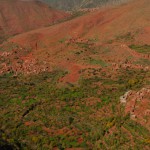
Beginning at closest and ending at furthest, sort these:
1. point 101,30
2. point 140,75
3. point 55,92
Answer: point 55,92 → point 140,75 → point 101,30

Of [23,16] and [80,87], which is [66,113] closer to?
[80,87]

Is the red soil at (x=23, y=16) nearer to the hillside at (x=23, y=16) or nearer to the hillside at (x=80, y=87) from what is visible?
the hillside at (x=23, y=16)

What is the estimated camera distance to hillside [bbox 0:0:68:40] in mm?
70188

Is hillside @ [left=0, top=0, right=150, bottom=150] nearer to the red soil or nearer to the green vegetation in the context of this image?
the green vegetation

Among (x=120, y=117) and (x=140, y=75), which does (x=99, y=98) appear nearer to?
(x=120, y=117)

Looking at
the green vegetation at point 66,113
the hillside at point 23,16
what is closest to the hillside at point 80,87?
the green vegetation at point 66,113

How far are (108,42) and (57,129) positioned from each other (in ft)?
76.5

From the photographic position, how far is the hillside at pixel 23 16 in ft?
230

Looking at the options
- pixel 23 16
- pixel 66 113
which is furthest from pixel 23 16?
pixel 66 113

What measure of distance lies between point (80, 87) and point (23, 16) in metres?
48.5

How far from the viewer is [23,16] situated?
7550 cm

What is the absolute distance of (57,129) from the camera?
24.7 meters

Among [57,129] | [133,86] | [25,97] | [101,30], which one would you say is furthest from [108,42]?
[57,129]

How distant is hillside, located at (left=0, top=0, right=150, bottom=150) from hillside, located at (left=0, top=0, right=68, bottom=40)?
19583mm
